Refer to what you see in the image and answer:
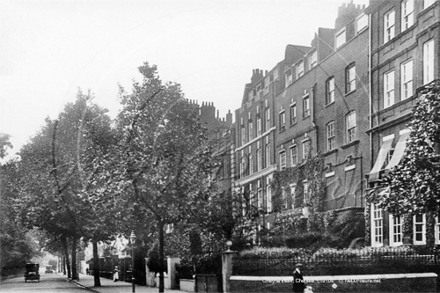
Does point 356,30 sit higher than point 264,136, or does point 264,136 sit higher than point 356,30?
point 356,30

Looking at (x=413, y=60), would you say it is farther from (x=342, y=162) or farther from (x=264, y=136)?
(x=264, y=136)

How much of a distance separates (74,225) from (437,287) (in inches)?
1274

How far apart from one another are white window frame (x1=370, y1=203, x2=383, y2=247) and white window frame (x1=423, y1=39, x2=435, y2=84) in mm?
6594

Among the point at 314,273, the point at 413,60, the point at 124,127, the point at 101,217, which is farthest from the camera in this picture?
the point at 101,217

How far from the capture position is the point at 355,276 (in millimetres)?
22516

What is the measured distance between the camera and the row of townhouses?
2706 centimetres

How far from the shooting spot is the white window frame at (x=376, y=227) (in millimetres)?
28391

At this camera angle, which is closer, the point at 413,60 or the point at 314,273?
the point at 314,273

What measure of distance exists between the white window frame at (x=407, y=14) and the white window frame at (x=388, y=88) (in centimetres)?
231

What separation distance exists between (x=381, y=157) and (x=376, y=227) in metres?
3.36

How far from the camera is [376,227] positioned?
2877 centimetres

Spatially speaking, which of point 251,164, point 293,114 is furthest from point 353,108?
point 251,164

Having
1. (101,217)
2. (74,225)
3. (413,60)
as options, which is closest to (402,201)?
(413,60)

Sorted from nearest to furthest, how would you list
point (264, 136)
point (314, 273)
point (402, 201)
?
point (402, 201)
point (314, 273)
point (264, 136)
